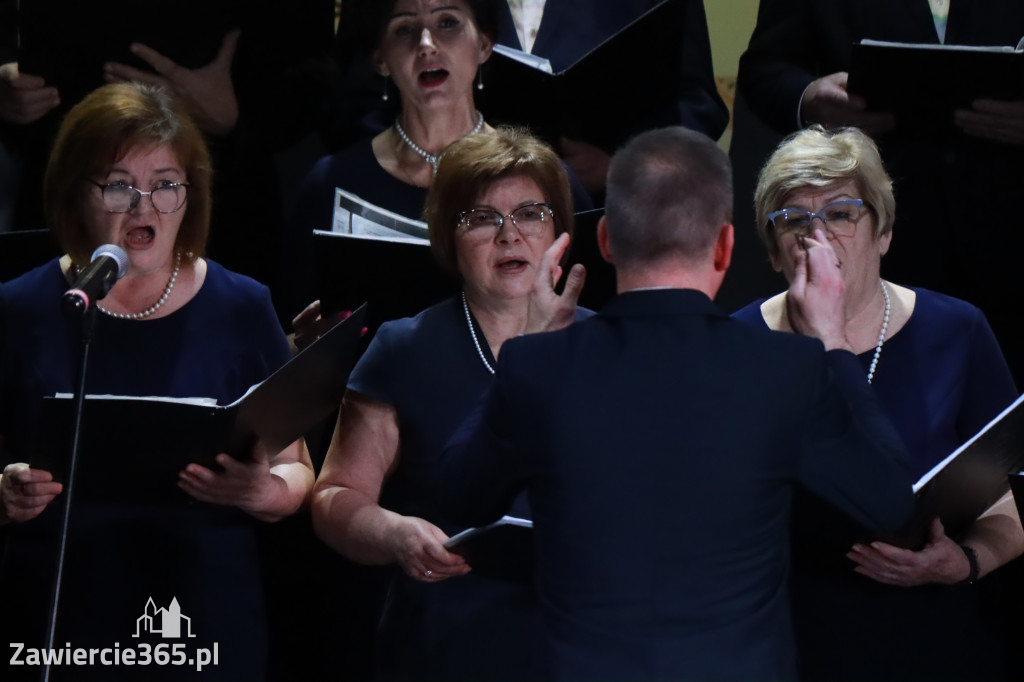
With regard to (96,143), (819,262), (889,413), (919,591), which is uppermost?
(96,143)

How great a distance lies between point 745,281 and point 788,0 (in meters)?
0.97

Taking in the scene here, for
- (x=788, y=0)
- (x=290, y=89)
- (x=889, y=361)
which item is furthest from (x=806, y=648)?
(x=290, y=89)

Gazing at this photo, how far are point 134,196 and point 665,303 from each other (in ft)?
4.65

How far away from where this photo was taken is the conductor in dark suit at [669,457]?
2.25 meters

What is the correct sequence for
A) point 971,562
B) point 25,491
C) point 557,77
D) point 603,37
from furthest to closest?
1. point 603,37
2. point 557,77
3. point 971,562
4. point 25,491

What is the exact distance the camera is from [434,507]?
3062mm

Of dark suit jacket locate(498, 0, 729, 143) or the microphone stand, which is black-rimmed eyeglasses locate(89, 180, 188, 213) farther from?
dark suit jacket locate(498, 0, 729, 143)

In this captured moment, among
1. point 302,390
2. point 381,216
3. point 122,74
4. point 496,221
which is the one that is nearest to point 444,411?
point 302,390

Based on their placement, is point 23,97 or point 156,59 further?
point 156,59

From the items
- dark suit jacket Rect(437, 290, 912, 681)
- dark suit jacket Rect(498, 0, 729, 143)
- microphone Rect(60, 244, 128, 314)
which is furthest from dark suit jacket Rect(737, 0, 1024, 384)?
microphone Rect(60, 244, 128, 314)

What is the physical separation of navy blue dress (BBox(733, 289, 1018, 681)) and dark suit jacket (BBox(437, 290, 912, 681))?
721mm

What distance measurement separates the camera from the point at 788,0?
4.12 metres

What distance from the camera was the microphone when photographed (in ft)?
7.85

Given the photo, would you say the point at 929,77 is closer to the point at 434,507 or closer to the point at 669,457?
the point at 434,507
